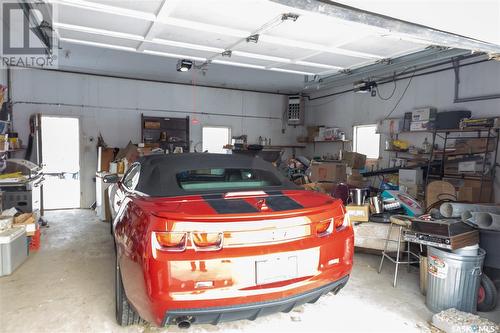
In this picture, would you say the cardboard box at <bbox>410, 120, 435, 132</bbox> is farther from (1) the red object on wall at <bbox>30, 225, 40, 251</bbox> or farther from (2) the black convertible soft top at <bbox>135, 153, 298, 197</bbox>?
(1) the red object on wall at <bbox>30, 225, 40, 251</bbox>

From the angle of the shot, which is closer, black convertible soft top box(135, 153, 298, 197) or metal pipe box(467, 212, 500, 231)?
black convertible soft top box(135, 153, 298, 197)


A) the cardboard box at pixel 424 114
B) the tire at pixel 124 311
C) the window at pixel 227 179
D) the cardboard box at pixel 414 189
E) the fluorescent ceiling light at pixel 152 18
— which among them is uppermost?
the fluorescent ceiling light at pixel 152 18

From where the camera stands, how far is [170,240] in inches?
63.7

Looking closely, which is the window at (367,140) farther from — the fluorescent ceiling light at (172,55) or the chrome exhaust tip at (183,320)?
the chrome exhaust tip at (183,320)

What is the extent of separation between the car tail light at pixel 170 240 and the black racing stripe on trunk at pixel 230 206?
9.7 inches

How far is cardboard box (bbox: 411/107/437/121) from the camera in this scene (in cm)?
561

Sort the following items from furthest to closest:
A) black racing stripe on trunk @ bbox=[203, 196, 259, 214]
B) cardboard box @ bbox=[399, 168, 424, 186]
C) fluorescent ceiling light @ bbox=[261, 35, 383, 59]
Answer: cardboard box @ bbox=[399, 168, 424, 186], fluorescent ceiling light @ bbox=[261, 35, 383, 59], black racing stripe on trunk @ bbox=[203, 196, 259, 214]

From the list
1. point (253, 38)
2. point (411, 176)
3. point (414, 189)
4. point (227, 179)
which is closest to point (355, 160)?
point (411, 176)

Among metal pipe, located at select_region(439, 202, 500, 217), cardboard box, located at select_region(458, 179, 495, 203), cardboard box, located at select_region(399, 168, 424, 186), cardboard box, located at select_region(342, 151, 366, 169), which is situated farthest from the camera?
cardboard box, located at select_region(342, 151, 366, 169)

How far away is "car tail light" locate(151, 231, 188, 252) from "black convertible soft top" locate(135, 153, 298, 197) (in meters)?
0.44

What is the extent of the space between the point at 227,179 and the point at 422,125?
14.9ft

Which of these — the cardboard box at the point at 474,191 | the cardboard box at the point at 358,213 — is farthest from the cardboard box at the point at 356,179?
the cardboard box at the point at 358,213

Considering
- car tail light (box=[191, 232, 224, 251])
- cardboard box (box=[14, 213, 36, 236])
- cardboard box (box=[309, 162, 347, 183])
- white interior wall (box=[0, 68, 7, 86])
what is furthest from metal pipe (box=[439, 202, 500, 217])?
white interior wall (box=[0, 68, 7, 86])

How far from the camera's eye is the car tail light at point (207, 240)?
64.4 inches
